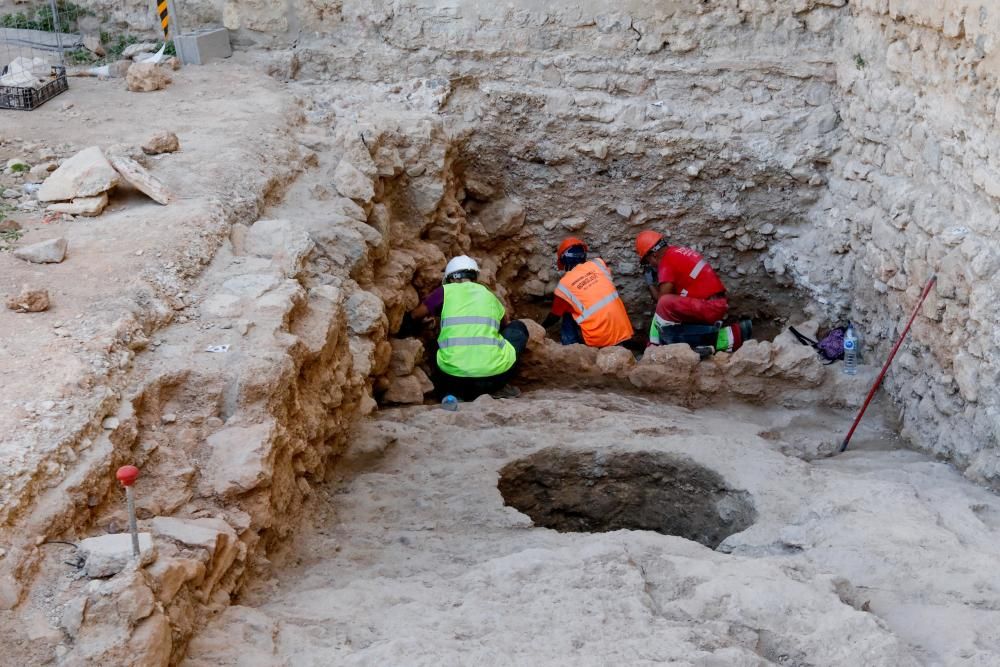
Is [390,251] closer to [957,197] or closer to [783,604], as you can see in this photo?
[957,197]

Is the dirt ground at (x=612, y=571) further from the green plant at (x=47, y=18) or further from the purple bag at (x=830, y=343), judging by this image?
the green plant at (x=47, y=18)

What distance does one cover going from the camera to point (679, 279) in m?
8.14

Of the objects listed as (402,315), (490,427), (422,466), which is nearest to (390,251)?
(402,315)

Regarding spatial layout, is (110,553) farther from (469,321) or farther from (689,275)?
(689,275)

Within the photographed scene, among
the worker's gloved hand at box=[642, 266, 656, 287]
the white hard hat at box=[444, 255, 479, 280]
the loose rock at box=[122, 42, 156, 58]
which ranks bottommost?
the worker's gloved hand at box=[642, 266, 656, 287]

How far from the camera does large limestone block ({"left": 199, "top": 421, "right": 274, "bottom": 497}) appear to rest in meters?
3.75

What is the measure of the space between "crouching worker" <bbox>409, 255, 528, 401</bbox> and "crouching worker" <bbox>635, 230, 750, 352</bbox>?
5.36 ft

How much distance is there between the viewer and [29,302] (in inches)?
167

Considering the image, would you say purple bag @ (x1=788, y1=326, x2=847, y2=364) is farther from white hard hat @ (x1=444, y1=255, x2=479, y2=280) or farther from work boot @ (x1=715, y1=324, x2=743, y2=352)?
white hard hat @ (x1=444, y1=255, x2=479, y2=280)

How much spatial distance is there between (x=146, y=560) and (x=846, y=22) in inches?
276

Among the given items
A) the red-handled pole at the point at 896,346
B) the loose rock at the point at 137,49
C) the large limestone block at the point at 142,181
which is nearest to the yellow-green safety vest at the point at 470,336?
the large limestone block at the point at 142,181

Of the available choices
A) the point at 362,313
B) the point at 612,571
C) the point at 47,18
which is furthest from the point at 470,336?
the point at 47,18

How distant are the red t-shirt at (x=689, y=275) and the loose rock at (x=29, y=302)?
524cm

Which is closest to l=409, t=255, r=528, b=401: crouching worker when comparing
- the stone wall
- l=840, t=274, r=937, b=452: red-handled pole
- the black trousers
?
the black trousers
